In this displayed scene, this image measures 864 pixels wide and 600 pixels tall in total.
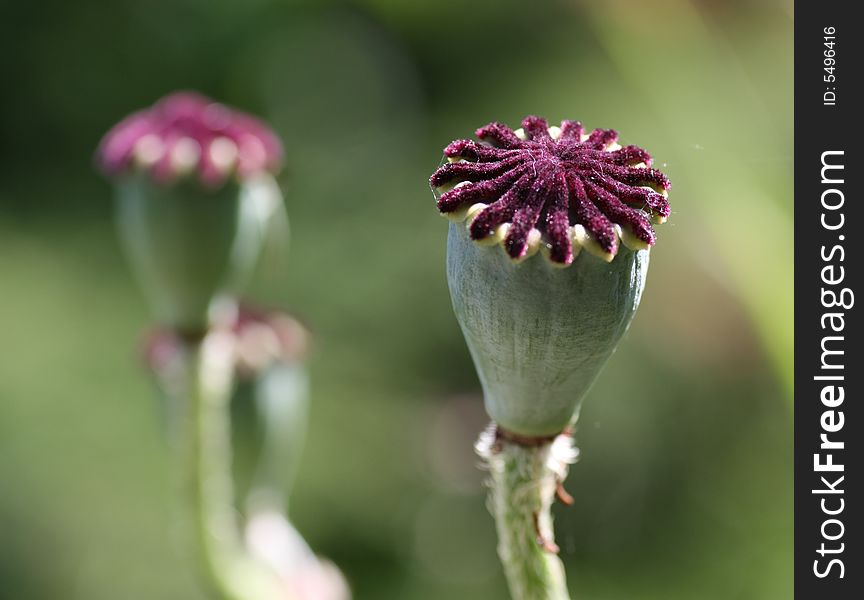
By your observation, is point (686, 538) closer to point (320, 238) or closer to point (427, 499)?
point (427, 499)

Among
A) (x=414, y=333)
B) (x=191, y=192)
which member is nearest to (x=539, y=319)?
(x=191, y=192)

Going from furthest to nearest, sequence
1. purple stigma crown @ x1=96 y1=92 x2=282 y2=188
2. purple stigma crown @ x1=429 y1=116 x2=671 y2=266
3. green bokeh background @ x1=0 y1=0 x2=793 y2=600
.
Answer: green bokeh background @ x1=0 y1=0 x2=793 y2=600
purple stigma crown @ x1=96 y1=92 x2=282 y2=188
purple stigma crown @ x1=429 y1=116 x2=671 y2=266

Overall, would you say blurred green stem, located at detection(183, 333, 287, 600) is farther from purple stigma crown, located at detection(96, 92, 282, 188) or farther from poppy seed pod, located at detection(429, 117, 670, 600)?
poppy seed pod, located at detection(429, 117, 670, 600)

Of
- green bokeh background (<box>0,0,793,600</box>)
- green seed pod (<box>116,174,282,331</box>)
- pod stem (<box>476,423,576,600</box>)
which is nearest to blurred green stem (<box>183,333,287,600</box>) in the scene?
green seed pod (<box>116,174,282,331</box>)

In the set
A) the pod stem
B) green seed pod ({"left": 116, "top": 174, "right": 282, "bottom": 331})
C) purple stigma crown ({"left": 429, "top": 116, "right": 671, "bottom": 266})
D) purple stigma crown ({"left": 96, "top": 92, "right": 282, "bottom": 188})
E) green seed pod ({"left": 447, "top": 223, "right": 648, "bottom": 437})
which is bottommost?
the pod stem

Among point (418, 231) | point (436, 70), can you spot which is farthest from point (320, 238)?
Answer: point (436, 70)

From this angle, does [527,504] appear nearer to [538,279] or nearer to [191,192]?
[538,279]

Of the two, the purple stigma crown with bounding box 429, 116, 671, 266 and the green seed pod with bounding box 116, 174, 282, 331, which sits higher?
the green seed pod with bounding box 116, 174, 282, 331

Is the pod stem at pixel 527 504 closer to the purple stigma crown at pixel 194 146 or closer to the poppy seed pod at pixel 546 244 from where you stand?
the poppy seed pod at pixel 546 244

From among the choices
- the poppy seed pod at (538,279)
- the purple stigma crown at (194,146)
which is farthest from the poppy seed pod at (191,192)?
the poppy seed pod at (538,279)
